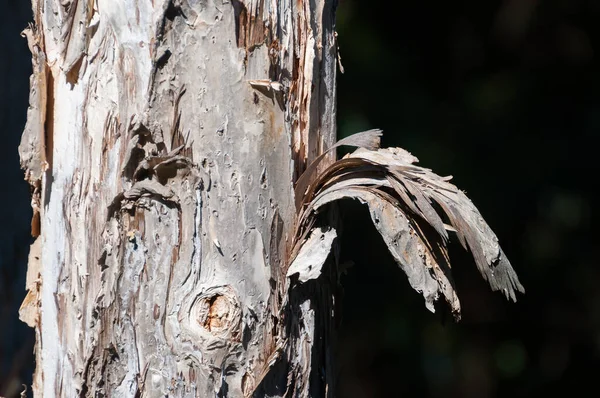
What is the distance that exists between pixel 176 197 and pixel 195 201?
24 millimetres

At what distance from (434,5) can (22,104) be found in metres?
1.58

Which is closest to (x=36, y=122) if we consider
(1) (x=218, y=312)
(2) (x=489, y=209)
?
(1) (x=218, y=312)

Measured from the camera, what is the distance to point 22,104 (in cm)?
205

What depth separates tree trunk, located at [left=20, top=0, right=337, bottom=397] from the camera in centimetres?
94

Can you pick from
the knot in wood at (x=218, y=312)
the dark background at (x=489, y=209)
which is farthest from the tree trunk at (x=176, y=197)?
the dark background at (x=489, y=209)

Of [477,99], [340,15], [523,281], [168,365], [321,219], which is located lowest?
[168,365]

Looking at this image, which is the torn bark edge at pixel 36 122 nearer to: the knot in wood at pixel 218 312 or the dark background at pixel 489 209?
the knot in wood at pixel 218 312

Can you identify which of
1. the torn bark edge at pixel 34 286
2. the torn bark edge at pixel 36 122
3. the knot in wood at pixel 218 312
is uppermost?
the torn bark edge at pixel 36 122

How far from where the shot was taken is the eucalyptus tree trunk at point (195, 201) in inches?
37.1

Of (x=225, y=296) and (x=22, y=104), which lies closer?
(x=225, y=296)

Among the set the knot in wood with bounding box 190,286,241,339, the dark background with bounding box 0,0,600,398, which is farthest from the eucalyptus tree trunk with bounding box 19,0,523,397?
the dark background with bounding box 0,0,600,398

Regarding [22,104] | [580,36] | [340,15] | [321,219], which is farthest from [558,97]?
[321,219]

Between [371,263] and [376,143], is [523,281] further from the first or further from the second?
[376,143]

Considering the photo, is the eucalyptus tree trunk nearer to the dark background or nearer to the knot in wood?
the knot in wood
